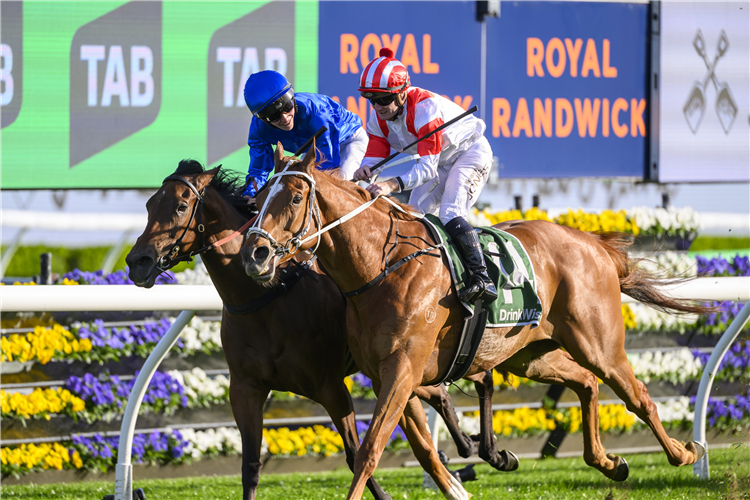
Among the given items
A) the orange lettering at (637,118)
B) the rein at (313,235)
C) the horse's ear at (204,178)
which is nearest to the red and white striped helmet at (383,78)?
the rein at (313,235)

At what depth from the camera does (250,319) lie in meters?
3.26

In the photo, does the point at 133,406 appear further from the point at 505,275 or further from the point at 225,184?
the point at 505,275

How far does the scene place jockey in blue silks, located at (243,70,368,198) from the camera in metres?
3.55

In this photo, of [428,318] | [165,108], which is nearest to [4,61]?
[165,108]

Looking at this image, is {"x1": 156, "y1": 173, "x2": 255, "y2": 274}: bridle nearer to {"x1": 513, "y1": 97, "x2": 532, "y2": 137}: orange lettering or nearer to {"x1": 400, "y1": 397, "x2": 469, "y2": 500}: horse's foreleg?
{"x1": 400, "y1": 397, "x2": 469, "y2": 500}: horse's foreleg

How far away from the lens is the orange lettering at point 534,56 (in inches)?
240

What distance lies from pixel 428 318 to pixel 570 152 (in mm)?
3490

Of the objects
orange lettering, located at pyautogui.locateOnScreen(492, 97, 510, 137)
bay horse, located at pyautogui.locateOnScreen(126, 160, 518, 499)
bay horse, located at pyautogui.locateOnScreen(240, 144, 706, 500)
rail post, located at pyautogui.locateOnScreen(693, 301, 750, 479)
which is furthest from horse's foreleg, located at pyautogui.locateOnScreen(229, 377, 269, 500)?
orange lettering, located at pyautogui.locateOnScreen(492, 97, 510, 137)

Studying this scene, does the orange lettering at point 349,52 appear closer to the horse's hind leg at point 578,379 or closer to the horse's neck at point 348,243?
the horse's hind leg at point 578,379

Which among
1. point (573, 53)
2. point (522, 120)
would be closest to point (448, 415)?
point (522, 120)

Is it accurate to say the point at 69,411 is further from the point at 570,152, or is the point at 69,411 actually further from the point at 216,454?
the point at 570,152

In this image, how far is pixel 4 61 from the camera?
530 cm

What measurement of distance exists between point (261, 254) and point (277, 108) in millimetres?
900

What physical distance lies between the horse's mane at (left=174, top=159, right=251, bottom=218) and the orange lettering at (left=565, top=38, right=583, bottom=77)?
3.48 m
